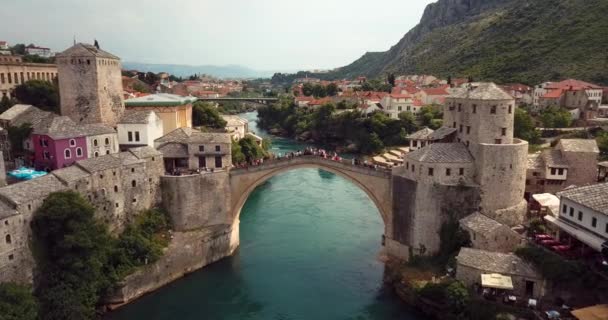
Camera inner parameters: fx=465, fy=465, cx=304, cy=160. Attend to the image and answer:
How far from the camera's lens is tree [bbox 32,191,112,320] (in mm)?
22938

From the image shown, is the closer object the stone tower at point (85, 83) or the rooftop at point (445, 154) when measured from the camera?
the rooftop at point (445, 154)

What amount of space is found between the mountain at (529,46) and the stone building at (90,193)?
59.8 metres

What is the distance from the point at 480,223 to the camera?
25.5 meters

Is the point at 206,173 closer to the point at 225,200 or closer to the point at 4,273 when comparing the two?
the point at 225,200

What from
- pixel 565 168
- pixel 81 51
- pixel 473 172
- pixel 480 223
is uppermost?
pixel 81 51

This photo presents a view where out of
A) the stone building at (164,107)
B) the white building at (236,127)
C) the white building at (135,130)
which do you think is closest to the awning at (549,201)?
the white building at (135,130)

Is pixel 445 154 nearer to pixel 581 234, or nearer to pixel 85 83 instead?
pixel 581 234

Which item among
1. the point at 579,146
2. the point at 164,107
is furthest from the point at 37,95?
the point at 579,146

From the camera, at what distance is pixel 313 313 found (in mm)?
→ 26172

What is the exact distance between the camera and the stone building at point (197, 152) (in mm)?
33469

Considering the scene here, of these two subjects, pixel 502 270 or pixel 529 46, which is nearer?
pixel 502 270

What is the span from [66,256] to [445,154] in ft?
70.8

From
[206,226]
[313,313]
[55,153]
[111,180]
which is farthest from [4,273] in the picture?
[313,313]

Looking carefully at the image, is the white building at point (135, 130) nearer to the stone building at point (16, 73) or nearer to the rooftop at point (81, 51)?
the rooftop at point (81, 51)
